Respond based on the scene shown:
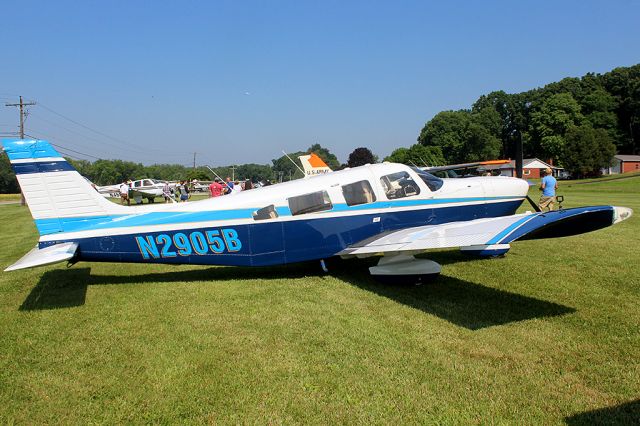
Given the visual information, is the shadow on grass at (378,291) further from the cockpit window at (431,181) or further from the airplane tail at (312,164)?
the airplane tail at (312,164)

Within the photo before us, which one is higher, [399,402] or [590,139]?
[590,139]

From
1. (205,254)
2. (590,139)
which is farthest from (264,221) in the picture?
(590,139)

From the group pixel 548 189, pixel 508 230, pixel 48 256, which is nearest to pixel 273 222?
pixel 48 256

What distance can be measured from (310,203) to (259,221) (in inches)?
34.7

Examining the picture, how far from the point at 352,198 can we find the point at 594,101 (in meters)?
99.2

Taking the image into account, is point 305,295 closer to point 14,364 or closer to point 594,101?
point 14,364

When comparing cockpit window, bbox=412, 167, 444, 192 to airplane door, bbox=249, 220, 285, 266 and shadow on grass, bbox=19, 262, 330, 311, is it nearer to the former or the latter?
shadow on grass, bbox=19, 262, 330, 311

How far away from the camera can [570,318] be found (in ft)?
16.6

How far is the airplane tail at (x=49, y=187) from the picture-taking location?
626 cm

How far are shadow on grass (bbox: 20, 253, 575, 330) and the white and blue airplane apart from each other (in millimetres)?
455

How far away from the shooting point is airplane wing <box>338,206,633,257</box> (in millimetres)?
4598

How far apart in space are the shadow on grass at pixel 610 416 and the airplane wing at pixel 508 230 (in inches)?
76.2

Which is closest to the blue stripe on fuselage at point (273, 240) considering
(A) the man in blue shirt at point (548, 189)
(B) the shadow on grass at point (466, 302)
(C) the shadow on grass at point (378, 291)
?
(C) the shadow on grass at point (378, 291)

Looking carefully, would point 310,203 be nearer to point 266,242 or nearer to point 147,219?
point 266,242
